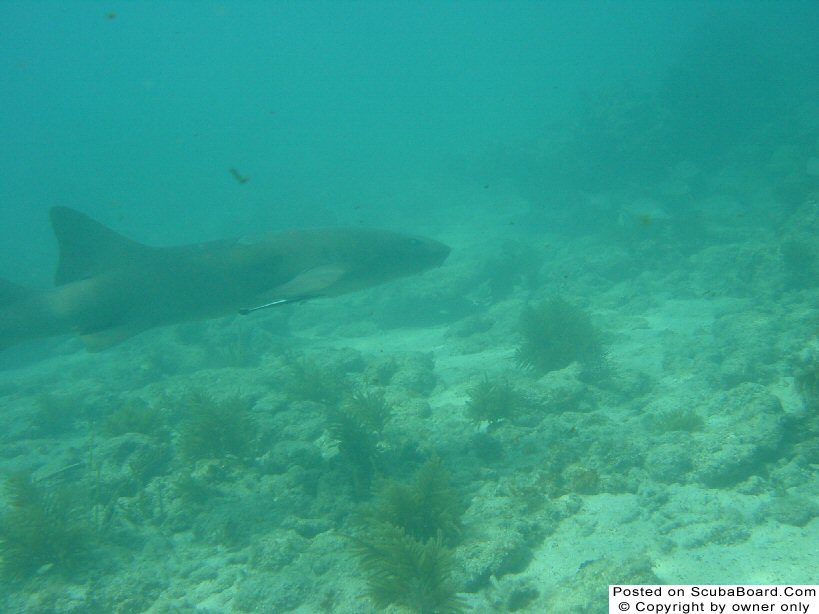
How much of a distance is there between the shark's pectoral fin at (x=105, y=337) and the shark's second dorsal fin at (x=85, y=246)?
0.60 metres

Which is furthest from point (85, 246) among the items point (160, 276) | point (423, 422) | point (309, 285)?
point (423, 422)

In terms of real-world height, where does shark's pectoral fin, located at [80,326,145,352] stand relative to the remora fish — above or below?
below

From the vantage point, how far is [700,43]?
25250mm

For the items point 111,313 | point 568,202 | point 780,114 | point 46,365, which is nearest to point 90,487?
point 111,313

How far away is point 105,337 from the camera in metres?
4.40

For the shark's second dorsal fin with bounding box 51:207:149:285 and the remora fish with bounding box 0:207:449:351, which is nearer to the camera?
the remora fish with bounding box 0:207:449:351

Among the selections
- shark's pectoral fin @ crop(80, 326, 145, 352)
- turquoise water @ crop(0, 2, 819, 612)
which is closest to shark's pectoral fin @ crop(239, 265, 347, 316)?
turquoise water @ crop(0, 2, 819, 612)

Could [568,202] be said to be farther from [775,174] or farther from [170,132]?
[170,132]

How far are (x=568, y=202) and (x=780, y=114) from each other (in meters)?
12.1

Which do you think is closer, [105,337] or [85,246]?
[105,337]

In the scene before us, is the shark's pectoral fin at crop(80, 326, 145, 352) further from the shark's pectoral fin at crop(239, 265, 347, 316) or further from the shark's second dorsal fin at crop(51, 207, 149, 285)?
the shark's pectoral fin at crop(239, 265, 347, 316)

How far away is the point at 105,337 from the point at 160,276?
0.83m

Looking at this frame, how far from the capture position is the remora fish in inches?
169

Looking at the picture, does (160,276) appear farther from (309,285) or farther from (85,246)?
(309,285)
